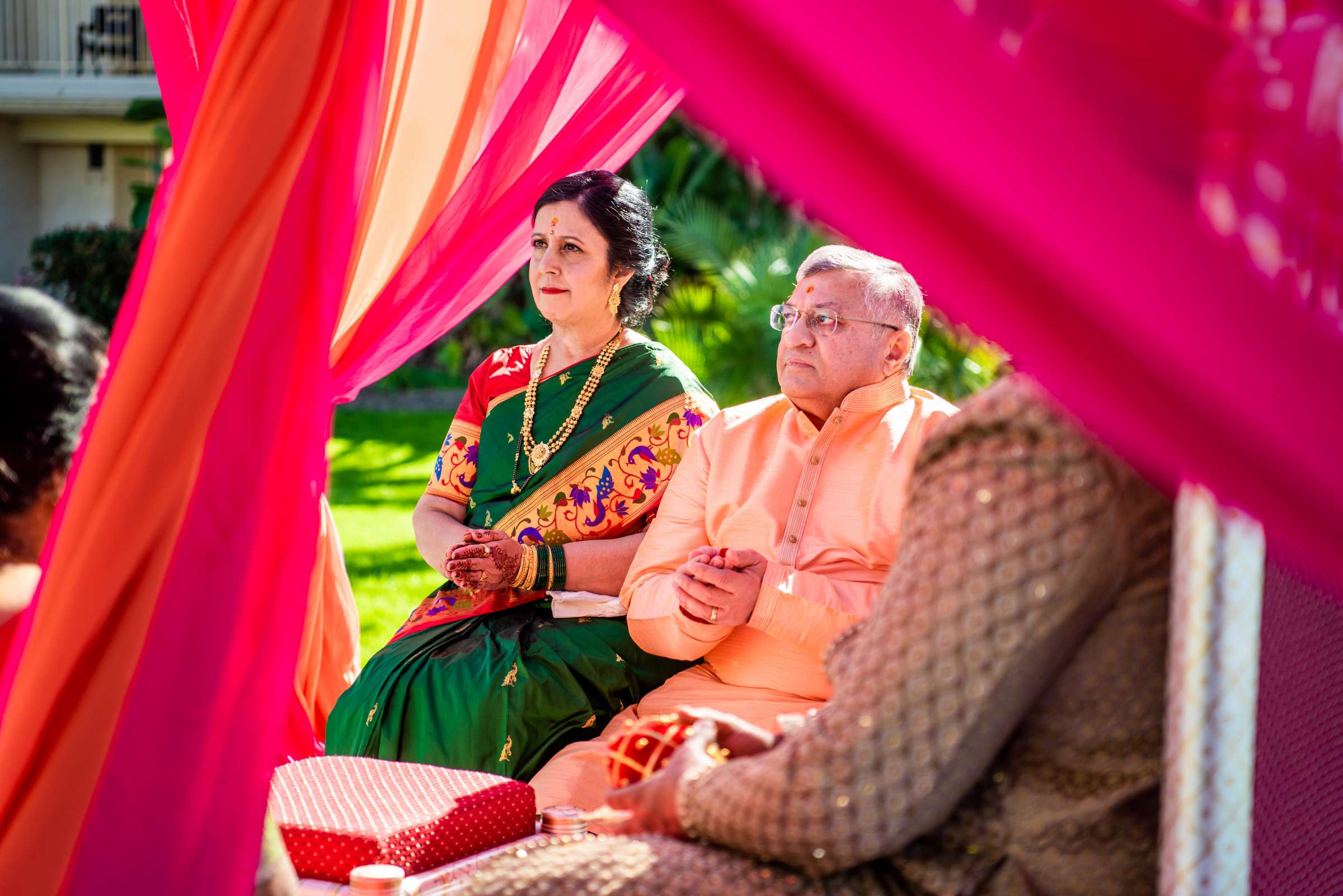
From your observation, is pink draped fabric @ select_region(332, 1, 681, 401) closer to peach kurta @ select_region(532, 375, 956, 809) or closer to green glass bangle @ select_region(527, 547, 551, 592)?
green glass bangle @ select_region(527, 547, 551, 592)

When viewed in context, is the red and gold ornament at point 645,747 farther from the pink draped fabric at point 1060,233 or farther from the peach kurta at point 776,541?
the peach kurta at point 776,541

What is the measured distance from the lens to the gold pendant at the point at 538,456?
3436 mm

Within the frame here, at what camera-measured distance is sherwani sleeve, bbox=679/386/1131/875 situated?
4.35 ft

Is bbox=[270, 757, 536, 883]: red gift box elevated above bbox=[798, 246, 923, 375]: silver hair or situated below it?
below

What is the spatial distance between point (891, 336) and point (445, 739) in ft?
4.95

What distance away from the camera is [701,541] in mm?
2932

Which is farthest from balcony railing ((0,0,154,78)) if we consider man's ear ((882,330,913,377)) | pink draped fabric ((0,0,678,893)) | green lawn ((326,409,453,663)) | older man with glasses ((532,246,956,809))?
pink draped fabric ((0,0,678,893))

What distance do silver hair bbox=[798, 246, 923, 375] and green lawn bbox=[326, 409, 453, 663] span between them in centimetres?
223

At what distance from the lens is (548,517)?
3398 millimetres

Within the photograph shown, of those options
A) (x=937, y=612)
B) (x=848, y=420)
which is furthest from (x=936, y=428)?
(x=848, y=420)

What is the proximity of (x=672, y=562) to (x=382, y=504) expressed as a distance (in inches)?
243

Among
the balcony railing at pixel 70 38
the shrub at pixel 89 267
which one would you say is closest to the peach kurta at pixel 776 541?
the shrub at pixel 89 267

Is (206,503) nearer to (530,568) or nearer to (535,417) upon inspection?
(530,568)

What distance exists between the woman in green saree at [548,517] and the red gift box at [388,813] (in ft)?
1.56
